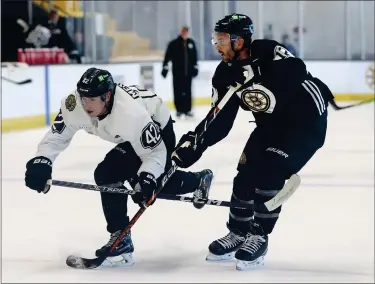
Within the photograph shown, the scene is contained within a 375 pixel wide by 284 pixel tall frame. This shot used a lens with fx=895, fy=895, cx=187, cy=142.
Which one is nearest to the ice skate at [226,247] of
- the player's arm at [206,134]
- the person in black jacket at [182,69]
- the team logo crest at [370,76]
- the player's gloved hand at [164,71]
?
the player's arm at [206,134]

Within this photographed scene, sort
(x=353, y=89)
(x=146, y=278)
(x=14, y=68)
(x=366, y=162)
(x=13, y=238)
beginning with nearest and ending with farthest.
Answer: (x=146, y=278)
(x=13, y=238)
(x=366, y=162)
(x=14, y=68)
(x=353, y=89)

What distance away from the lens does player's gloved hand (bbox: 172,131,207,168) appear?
5.24 ft

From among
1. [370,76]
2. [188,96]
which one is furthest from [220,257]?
[370,76]

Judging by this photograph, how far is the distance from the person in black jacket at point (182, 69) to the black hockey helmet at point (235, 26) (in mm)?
6083

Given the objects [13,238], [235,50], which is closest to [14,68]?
[13,238]

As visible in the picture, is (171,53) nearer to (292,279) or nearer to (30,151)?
(30,151)

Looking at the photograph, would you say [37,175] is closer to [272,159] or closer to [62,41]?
[272,159]

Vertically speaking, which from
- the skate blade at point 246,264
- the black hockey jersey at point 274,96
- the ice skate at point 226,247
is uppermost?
the black hockey jersey at point 274,96

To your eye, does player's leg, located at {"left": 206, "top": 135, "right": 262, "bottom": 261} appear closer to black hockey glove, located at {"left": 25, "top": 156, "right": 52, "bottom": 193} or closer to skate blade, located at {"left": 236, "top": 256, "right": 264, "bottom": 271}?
skate blade, located at {"left": 236, "top": 256, "right": 264, "bottom": 271}

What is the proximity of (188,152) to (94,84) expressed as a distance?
0.72 ft

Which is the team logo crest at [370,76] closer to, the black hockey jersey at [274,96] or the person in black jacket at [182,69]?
the person in black jacket at [182,69]

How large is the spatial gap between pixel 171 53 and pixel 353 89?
332 centimetres

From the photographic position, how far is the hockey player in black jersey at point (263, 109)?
55.9 inches

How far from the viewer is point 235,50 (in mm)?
1404
